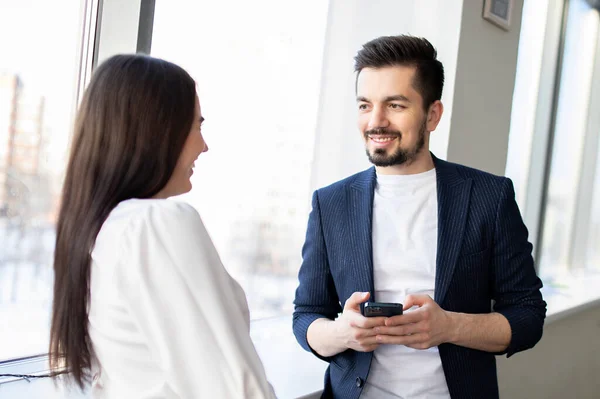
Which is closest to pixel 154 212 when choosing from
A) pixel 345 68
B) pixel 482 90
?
pixel 345 68

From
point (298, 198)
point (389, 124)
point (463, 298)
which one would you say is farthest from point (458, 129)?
point (463, 298)

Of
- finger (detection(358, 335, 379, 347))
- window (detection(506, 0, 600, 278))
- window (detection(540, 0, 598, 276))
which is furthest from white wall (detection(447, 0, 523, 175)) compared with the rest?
window (detection(540, 0, 598, 276))

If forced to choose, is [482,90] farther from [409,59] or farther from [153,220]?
[153,220]

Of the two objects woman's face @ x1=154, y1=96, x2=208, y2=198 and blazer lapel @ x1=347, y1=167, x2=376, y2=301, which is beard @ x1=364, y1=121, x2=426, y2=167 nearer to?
blazer lapel @ x1=347, y1=167, x2=376, y2=301

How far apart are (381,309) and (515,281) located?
475 mm

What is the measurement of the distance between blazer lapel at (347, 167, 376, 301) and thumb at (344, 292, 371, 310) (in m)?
0.18

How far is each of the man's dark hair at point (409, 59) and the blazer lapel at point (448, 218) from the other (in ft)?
0.79

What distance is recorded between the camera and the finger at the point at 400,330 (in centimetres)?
150

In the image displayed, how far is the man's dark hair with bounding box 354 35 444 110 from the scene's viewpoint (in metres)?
1.86

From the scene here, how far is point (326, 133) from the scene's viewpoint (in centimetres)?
280

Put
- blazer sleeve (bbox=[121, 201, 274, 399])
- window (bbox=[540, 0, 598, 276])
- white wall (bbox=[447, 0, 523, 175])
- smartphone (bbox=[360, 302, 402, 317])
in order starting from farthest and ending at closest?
window (bbox=[540, 0, 598, 276]), white wall (bbox=[447, 0, 523, 175]), smartphone (bbox=[360, 302, 402, 317]), blazer sleeve (bbox=[121, 201, 274, 399])

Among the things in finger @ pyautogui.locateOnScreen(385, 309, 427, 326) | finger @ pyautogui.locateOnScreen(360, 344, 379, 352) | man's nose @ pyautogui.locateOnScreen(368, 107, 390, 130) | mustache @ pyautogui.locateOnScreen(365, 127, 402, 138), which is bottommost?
finger @ pyautogui.locateOnScreen(360, 344, 379, 352)

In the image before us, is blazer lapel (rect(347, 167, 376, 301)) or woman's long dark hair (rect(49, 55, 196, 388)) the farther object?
blazer lapel (rect(347, 167, 376, 301))

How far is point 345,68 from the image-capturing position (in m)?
2.79
